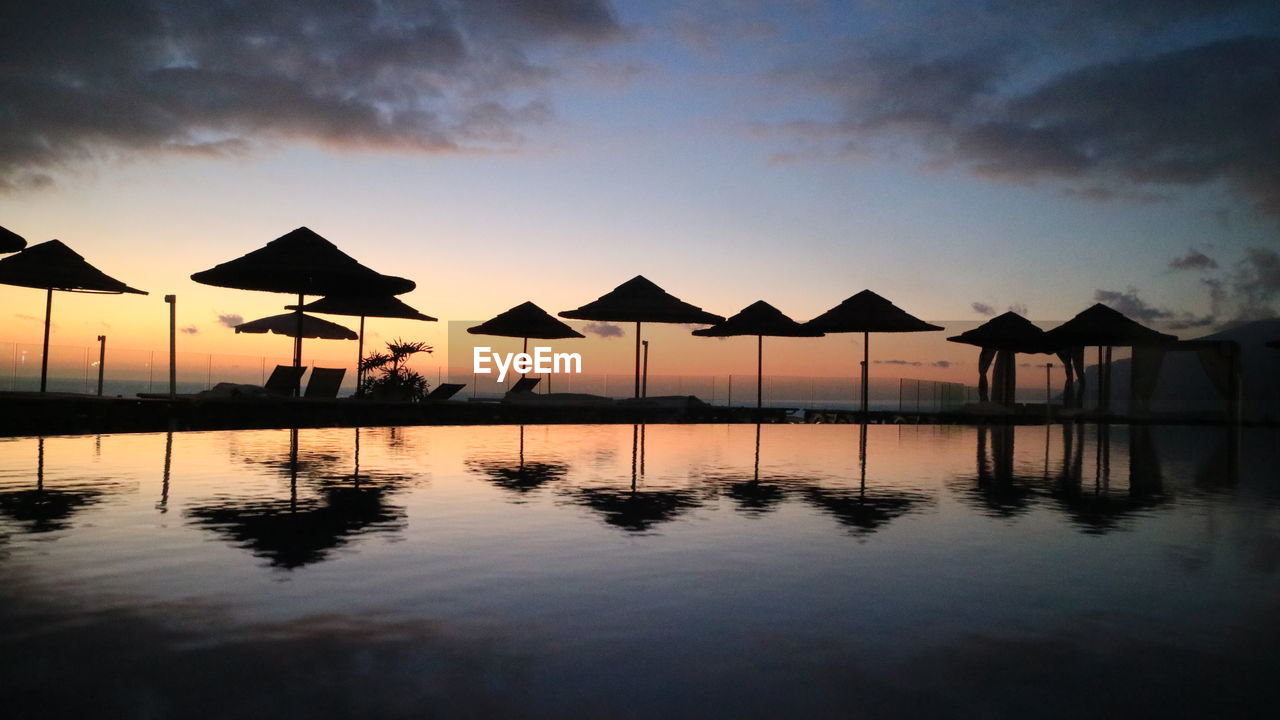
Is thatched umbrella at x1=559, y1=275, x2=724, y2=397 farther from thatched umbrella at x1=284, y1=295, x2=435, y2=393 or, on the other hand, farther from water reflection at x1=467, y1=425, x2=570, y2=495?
water reflection at x1=467, y1=425, x2=570, y2=495

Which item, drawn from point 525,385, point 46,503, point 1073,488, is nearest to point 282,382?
point 525,385

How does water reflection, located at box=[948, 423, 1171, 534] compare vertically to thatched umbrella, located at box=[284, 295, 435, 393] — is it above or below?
below

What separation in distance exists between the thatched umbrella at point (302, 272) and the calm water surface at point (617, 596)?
502cm

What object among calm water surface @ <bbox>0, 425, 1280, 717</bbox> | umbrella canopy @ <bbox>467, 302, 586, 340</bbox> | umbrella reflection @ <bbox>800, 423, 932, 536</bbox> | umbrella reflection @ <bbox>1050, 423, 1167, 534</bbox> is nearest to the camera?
calm water surface @ <bbox>0, 425, 1280, 717</bbox>

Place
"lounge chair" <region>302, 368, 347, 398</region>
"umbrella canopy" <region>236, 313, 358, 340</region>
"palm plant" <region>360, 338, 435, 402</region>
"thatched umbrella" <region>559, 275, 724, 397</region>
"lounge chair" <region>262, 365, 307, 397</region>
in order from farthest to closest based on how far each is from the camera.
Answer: "palm plant" <region>360, 338, 435, 402</region> → "umbrella canopy" <region>236, 313, 358, 340</region> → "thatched umbrella" <region>559, 275, 724, 397</region> → "lounge chair" <region>262, 365, 307, 397</region> → "lounge chair" <region>302, 368, 347, 398</region>

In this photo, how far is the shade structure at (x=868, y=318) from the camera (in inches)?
769

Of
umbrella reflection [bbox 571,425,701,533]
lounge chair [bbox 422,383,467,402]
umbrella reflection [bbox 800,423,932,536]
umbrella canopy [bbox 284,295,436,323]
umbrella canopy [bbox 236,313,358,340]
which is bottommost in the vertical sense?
umbrella reflection [bbox 800,423,932,536]

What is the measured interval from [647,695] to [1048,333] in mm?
24101

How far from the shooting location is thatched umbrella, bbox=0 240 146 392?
46.0ft

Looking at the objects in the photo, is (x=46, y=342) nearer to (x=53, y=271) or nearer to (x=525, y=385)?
(x=53, y=271)

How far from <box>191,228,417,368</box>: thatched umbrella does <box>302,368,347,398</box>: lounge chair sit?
115 inches

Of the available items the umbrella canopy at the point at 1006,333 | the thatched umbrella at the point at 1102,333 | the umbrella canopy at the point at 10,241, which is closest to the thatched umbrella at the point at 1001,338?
the umbrella canopy at the point at 1006,333

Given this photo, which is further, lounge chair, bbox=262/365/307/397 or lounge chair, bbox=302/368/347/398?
lounge chair, bbox=262/365/307/397

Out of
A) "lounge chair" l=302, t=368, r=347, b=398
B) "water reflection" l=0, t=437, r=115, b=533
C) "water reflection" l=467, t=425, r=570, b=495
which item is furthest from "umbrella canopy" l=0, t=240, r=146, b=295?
"water reflection" l=467, t=425, r=570, b=495
